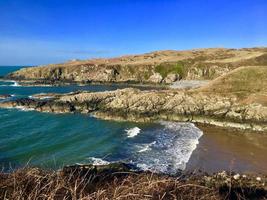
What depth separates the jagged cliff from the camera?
11306 centimetres

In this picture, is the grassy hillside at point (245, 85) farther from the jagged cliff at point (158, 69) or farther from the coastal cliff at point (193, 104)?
the jagged cliff at point (158, 69)

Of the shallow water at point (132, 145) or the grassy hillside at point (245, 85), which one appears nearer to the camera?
the shallow water at point (132, 145)

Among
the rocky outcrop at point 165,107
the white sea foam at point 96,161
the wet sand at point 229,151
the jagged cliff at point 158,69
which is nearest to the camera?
the wet sand at point 229,151

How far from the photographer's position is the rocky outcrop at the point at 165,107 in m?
51.1

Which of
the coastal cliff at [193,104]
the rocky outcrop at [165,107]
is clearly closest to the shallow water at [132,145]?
the rocky outcrop at [165,107]

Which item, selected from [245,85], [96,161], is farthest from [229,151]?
[245,85]

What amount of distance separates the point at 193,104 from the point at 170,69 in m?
63.3

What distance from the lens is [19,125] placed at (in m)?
52.4

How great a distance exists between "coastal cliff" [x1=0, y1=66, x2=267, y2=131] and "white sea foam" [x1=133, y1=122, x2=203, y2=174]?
4583 mm

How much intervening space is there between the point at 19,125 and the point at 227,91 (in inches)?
1175

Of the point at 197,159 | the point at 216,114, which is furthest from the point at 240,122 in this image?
the point at 197,159

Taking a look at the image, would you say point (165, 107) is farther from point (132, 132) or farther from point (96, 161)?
point (96, 161)

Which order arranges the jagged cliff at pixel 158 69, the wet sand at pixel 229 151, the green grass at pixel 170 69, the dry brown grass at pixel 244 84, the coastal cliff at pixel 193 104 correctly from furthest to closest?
the green grass at pixel 170 69 → the jagged cliff at pixel 158 69 → the dry brown grass at pixel 244 84 → the coastal cliff at pixel 193 104 → the wet sand at pixel 229 151

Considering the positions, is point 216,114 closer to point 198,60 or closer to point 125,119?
point 125,119
